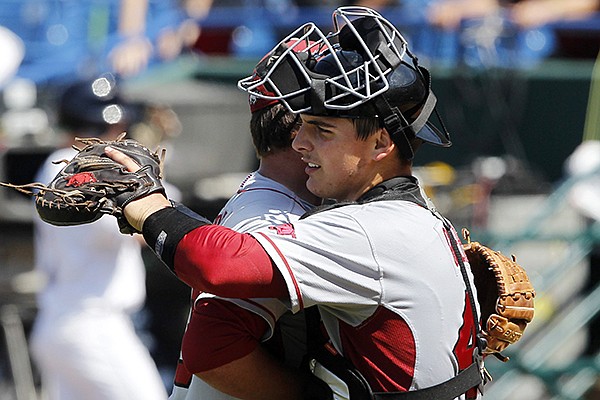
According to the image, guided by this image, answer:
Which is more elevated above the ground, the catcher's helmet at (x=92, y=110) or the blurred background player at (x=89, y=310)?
the catcher's helmet at (x=92, y=110)

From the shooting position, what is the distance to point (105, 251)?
5.57m

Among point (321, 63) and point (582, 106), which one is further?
point (582, 106)

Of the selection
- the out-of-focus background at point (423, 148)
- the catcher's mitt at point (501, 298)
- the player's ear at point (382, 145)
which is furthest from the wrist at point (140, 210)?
the out-of-focus background at point (423, 148)

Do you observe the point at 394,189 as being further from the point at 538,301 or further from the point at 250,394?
the point at 538,301

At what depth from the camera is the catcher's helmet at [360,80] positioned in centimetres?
261

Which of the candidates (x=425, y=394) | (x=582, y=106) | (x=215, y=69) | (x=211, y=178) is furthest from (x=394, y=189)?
(x=215, y=69)

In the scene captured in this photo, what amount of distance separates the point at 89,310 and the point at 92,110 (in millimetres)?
1026

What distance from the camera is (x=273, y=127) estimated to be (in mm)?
2906

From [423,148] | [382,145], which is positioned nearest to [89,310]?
[382,145]

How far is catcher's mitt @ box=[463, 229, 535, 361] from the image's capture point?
112 inches

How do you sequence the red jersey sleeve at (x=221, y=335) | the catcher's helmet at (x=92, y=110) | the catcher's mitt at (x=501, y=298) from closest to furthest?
1. the red jersey sleeve at (x=221, y=335)
2. the catcher's mitt at (x=501, y=298)
3. the catcher's helmet at (x=92, y=110)

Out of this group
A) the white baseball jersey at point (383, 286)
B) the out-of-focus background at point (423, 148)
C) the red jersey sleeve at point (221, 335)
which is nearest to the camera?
the white baseball jersey at point (383, 286)

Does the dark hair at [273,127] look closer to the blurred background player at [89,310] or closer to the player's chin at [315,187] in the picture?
the player's chin at [315,187]

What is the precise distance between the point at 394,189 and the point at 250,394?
0.60 metres
